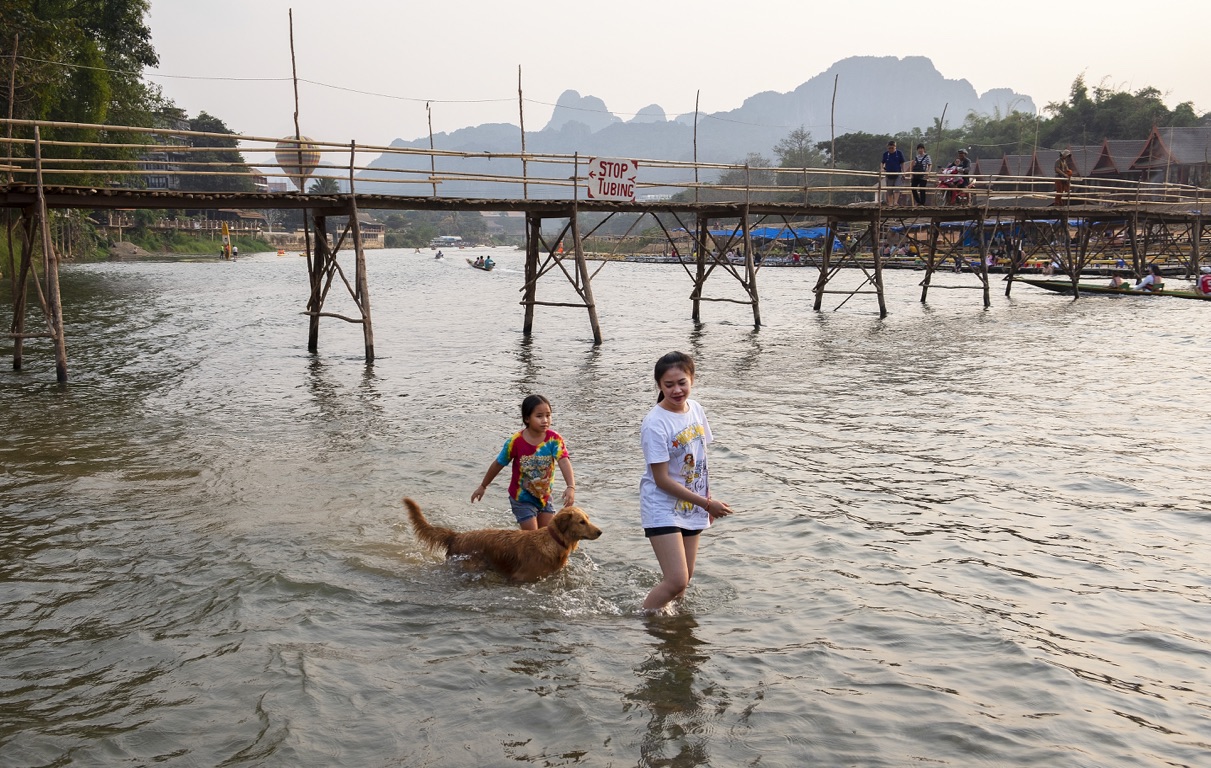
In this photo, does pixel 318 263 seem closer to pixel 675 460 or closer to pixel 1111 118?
pixel 675 460

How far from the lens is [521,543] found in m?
6.36

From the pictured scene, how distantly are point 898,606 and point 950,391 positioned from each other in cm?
969

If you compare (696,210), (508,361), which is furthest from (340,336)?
(696,210)

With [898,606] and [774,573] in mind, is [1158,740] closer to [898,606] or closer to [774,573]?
[898,606]

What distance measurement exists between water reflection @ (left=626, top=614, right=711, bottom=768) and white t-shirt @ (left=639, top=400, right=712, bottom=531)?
0.74 meters

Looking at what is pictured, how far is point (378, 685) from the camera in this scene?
5.15m

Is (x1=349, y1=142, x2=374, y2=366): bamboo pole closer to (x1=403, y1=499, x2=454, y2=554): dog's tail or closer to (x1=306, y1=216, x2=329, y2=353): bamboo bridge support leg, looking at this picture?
(x1=306, y1=216, x2=329, y2=353): bamboo bridge support leg

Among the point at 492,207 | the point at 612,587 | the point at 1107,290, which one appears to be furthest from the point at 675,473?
the point at 1107,290

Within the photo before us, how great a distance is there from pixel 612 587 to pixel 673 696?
1.67 m

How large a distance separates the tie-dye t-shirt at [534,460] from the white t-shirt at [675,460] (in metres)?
1.22

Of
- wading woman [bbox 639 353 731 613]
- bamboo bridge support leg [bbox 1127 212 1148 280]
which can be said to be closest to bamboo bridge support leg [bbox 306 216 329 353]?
wading woman [bbox 639 353 731 613]

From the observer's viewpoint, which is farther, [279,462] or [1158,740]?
[279,462]

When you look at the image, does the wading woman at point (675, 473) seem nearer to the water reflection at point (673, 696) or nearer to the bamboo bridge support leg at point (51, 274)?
the water reflection at point (673, 696)

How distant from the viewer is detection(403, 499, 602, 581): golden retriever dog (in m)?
6.15
